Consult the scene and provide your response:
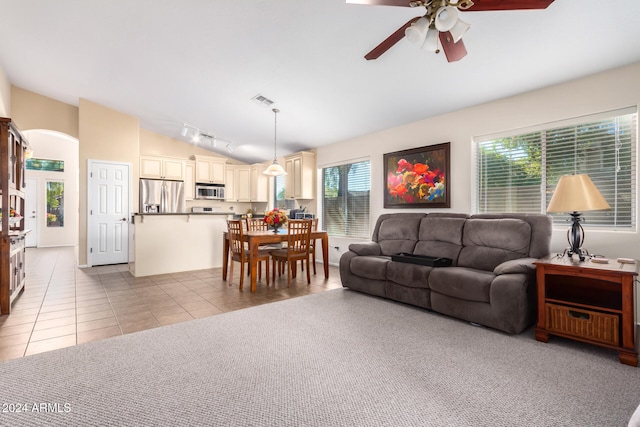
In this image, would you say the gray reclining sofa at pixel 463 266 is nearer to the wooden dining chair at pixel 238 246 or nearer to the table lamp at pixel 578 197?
the table lamp at pixel 578 197

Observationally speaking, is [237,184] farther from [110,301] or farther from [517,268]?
[517,268]

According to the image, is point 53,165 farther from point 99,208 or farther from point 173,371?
point 173,371

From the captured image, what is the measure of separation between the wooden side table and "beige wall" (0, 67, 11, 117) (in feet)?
24.7

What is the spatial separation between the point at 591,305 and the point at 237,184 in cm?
724

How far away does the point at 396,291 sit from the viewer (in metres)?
3.39

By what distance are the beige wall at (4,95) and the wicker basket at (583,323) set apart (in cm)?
760

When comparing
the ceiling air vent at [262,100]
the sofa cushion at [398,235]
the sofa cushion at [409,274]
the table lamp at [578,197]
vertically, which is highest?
the ceiling air vent at [262,100]

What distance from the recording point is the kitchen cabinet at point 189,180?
725 cm

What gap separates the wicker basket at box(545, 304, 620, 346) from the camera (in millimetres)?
2152

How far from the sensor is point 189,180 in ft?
24.1

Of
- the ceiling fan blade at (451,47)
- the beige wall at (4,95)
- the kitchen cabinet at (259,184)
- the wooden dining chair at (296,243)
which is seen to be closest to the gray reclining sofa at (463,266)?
the wooden dining chair at (296,243)

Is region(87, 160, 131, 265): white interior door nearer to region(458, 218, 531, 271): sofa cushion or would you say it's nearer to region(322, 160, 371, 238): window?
region(322, 160, 371, 238): window

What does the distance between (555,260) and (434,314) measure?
→ 1.15 meters

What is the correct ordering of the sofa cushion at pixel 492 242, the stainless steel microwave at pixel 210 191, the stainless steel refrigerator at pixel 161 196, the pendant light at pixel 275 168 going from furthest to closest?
the stainless steel microwave at pixel 210 191
the stainless steel refrigerator at pixel 161 196
the pendant light at pixel 275 168
the sofa cushion at pixel 492 242
